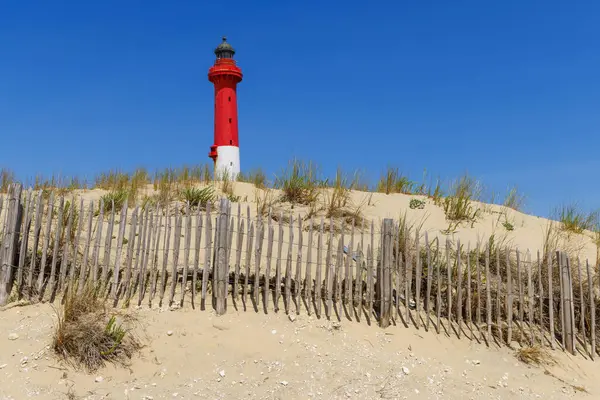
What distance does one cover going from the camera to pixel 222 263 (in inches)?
244

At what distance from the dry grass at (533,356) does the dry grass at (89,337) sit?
4.41 m

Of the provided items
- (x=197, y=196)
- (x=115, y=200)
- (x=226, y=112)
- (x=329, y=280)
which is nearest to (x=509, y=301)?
(x=329, y=280)

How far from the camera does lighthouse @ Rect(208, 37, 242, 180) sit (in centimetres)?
1666

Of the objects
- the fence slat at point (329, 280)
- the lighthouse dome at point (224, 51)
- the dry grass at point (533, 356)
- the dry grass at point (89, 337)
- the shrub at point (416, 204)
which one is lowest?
the dry grass at point (533, 356)

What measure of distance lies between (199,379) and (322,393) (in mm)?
1228

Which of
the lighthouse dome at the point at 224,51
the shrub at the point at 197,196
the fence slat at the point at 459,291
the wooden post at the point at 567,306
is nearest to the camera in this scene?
the fence slat at the point at 459,291

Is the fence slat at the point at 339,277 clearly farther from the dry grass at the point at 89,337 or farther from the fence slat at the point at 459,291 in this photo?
the dry grass at the point at 89,337

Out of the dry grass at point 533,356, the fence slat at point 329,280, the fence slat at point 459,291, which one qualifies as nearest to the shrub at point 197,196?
the fence slat at point 329,280

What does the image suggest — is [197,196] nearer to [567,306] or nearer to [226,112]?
[567,306]

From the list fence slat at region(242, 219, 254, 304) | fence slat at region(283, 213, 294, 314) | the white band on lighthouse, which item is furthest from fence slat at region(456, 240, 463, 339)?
the white band on lighthouse

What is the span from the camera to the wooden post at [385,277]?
20.9 feet

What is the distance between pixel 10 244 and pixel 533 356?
6305 mm

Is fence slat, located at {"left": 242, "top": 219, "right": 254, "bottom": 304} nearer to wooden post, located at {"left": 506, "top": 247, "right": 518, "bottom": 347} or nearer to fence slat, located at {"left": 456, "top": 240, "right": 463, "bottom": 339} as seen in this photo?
fence slat, located at {"left": 456, "top": 240, "right": 463, "bottom": 339}

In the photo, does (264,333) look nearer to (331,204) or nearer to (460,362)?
(460,362)
